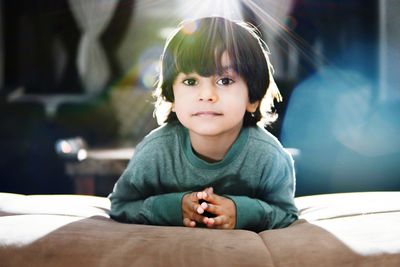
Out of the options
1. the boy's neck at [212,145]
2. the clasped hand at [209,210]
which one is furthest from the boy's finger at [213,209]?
the boy's neck at [212,145]

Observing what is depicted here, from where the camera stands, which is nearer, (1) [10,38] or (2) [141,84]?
(2) [141,84]

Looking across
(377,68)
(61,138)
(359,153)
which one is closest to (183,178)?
(359,153)

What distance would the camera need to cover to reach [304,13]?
6566mm

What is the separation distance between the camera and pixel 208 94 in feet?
4.39

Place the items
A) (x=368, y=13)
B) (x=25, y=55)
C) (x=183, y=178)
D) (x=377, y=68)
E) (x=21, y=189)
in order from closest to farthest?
(x=183, y=178) → (x=21, y=189) → (x=377, y=68) → (x=368, y=13) → (x=25, y=55)

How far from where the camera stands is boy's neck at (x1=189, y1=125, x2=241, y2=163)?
1.50 meters

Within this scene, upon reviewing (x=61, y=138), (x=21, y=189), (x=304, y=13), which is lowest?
(x=21, y=189)

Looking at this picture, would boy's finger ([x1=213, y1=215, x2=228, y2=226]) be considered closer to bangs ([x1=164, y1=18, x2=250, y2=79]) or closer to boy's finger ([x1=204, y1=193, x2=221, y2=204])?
boy's finger ([x1=204, y1=193, x2=221, y2=204])

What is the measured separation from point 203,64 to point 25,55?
6281 millimetres

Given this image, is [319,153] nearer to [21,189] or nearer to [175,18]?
[21,189]

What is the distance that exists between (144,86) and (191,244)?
521 cm

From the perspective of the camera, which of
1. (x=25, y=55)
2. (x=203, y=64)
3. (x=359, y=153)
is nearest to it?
(x=203, y=64)

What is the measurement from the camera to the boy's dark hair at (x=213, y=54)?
1.36m

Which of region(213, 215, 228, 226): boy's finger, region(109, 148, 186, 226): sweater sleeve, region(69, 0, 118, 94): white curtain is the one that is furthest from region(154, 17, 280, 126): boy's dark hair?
region(69, 0, 118, 94): white curtain
